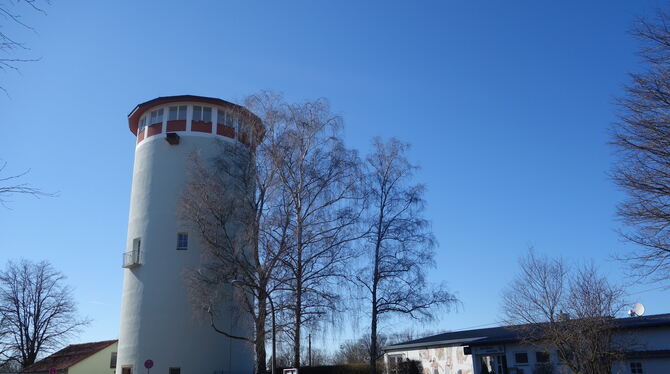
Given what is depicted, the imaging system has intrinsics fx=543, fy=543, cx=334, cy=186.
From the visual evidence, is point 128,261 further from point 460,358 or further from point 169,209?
point 460,358

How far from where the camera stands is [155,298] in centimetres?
3022

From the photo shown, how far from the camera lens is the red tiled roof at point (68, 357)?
4719 centimetres

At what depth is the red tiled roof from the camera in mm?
47188

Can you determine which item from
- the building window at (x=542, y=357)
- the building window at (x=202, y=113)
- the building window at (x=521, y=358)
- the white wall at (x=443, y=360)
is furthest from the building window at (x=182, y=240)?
the building window at (x=542, y=357)

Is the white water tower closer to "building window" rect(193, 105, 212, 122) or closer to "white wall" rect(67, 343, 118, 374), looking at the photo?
"building window" rect(193, 105, 212, 122)

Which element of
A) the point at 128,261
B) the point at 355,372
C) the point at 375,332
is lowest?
the point at 355,372

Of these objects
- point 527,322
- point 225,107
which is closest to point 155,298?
Answer: point 225,107

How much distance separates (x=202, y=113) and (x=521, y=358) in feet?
74.1

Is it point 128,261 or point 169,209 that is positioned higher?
point 169,209

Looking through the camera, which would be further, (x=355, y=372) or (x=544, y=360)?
(x=355, y=372)

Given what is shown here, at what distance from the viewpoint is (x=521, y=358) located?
25.2 meters

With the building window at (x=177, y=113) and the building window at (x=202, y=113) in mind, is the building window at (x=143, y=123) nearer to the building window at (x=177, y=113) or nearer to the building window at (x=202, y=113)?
the building window at (x=177, y=113)

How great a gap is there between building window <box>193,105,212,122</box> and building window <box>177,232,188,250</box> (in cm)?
718

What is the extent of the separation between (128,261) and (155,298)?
3.26m
